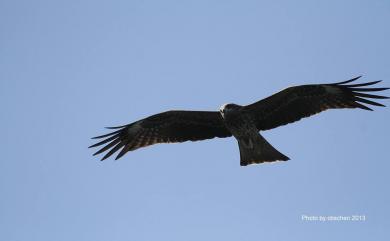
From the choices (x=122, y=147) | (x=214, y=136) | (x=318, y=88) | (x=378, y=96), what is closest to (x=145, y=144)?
(x=122, y=147)

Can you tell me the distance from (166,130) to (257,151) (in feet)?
Result: 5.93

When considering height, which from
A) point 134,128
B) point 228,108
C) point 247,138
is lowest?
point 247,138

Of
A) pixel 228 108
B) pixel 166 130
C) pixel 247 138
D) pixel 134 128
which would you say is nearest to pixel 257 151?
pixel 247 138

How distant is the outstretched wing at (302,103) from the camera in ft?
34.8

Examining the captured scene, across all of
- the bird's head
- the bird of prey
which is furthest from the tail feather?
the bird's head

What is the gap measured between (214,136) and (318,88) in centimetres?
208

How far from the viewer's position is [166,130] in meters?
11.3

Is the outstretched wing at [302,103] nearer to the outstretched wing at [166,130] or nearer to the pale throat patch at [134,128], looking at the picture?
the outstretched wing at [166,130]

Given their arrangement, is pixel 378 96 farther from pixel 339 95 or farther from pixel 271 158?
pixel 271 158

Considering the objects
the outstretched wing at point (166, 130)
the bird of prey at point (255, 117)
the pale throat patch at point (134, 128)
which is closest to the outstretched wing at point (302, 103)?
the bird of prey at point (255, 117)

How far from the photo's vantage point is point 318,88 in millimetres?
10672

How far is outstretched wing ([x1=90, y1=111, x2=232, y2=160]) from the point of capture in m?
11.0

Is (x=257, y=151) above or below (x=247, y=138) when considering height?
below

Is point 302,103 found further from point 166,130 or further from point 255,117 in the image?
point 166,130
